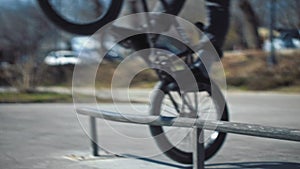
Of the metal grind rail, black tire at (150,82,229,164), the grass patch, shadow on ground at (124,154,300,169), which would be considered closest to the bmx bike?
black tire at (150,82,229,164)

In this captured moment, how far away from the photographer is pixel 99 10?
6129mm

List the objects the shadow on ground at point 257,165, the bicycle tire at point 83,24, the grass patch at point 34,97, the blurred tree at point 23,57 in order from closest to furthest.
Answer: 1. the bicycle tire at point 83,24
2. the shadow on ground at point 257,165
3. the grass patch at point 34,97
4. the blurred tree at point 23,57

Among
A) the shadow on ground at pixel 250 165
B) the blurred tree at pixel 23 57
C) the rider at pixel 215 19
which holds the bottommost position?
the shadow on ground at pixel 250 165

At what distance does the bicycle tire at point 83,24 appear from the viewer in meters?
5.96

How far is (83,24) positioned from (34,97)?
1853 cm

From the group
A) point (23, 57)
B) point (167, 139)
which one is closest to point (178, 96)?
point (167, 139)

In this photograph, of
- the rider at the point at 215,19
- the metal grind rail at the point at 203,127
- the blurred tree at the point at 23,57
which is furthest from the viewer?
the blurred tree at the point at 23,57

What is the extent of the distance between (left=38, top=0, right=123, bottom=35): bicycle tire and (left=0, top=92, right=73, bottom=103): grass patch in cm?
1665

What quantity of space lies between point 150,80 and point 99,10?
24.0 metres

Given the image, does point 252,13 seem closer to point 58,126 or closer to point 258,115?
point 258,115

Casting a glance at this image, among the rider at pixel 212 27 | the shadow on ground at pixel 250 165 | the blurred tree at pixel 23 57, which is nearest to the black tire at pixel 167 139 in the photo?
the shadow on ground at pixel 250 165

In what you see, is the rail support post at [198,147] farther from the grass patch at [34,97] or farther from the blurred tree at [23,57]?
the blurred tree at [23,57]

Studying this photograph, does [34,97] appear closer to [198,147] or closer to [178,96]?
[178,96]

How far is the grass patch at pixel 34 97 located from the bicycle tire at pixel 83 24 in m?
16.7
